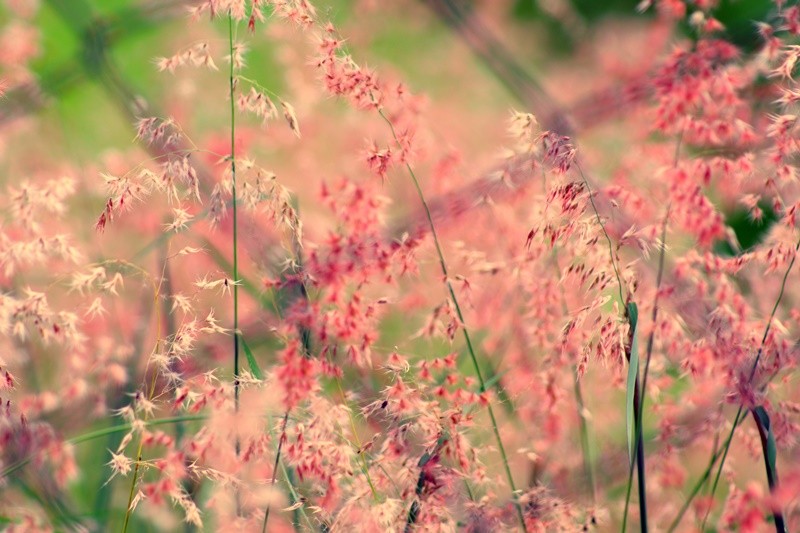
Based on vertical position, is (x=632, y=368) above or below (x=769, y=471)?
above

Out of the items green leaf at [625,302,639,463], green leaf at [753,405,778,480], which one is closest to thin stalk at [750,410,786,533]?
green leaf at [753,405,778,480]

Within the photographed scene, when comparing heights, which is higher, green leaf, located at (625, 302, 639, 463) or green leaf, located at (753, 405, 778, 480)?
green leaf, located at (625, 302, 639, 463)

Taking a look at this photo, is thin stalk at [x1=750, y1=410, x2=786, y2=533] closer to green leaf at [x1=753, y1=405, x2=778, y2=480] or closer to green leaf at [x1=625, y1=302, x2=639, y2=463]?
green leaf at [x1=753, y1=405, x2=778, y2=480]

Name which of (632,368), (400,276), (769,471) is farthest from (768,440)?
(400,276)

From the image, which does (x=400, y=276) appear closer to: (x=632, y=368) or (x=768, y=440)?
(x=632, y=368)

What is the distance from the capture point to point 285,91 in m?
2.93

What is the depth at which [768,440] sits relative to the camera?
1142 mm

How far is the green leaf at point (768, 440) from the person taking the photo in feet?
3.72

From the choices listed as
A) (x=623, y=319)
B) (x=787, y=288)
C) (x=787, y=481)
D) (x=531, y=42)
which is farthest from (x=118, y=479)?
(x=531, y=42)

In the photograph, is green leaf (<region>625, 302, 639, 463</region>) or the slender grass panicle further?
the slender grass panicle

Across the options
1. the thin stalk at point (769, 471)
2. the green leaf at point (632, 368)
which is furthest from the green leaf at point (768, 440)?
the green leaf at point (632, 368)

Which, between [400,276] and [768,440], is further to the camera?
[400,276]

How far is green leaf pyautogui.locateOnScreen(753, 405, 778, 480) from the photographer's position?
1.13 meters

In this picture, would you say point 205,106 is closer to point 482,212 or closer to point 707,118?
point 482,212
